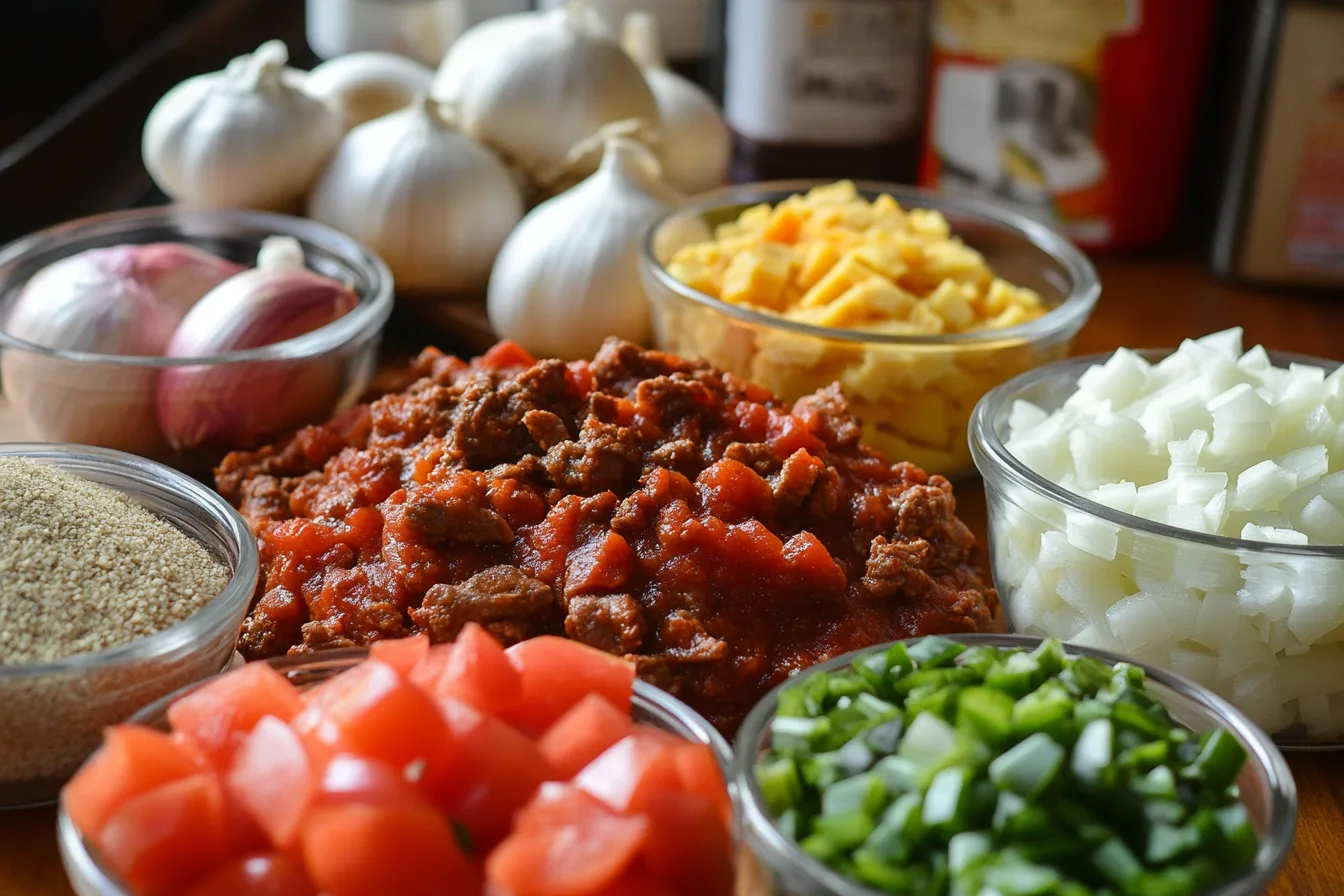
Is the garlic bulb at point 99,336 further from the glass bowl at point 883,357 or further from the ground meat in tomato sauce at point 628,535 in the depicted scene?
the glass bowl at point 883,357

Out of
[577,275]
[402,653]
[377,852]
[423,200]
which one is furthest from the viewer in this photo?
[423,200]

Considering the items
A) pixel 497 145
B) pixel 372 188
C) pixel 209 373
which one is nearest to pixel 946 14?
pixel 497 145

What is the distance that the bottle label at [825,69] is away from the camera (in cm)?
281

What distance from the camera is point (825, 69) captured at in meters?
2.86

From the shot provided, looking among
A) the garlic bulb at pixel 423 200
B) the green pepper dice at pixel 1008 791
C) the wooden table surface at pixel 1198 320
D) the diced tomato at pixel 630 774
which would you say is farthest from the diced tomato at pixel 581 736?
the garlic bulb at pixel 423 200

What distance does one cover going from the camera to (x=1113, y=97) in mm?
2816

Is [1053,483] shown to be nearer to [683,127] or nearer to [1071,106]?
→ [683,127]

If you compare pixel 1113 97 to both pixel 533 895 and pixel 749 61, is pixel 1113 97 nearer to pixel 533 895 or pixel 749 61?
pixel 749 61

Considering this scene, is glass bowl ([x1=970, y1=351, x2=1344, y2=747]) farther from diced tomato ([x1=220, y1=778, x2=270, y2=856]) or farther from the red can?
the red can

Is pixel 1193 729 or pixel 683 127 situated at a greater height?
pixel 683 127

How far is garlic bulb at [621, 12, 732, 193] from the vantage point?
2.72 m

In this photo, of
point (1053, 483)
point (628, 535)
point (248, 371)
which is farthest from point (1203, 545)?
point (248, 371)

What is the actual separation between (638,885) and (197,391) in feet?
3.71

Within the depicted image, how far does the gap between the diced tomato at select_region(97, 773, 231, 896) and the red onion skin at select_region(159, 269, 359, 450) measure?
0.94 metres
